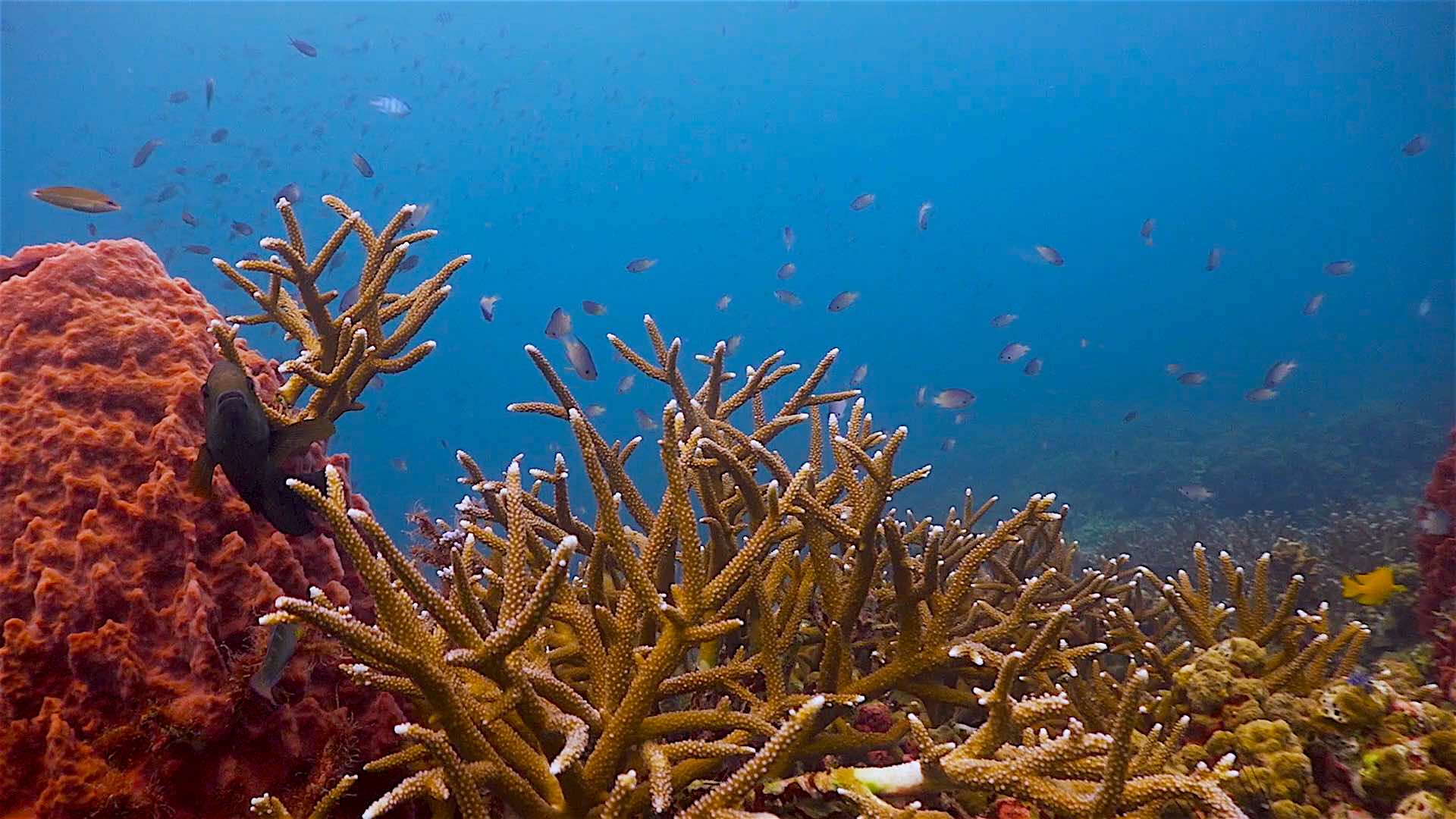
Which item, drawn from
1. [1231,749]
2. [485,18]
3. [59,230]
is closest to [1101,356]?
[485,18]

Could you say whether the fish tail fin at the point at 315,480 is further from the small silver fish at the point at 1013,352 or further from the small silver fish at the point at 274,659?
the small silver fish at the point at 1013,352

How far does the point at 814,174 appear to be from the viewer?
91.5 metres

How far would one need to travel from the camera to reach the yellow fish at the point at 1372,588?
513 cm

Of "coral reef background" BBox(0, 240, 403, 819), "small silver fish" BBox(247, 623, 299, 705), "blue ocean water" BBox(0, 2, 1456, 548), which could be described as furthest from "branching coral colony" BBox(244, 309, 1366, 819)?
"blue ocean water" BBox(0, 2, 1456, 548)

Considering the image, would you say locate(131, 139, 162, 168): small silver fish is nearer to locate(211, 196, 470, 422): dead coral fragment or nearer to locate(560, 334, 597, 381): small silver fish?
A: locate(560, 334, 597, 381): small silver fish

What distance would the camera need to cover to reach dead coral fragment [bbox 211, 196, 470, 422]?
317 cm

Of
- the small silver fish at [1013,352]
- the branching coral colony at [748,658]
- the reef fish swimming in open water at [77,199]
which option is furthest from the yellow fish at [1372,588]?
the reef fish swimming in open water at [77,199]

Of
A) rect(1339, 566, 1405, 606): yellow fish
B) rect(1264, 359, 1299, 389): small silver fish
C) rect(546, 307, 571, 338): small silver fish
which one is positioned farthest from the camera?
rect(1264, 359, 1299, 389): small silver fish

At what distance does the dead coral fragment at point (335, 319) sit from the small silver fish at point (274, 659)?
3.26ft

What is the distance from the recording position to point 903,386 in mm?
67062

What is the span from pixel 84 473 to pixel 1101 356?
272ft

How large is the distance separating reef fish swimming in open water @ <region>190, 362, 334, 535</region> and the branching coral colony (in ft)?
1.63

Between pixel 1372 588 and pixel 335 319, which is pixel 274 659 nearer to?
pixel 335 319

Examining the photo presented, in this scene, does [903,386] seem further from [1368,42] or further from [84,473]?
[84,473]
